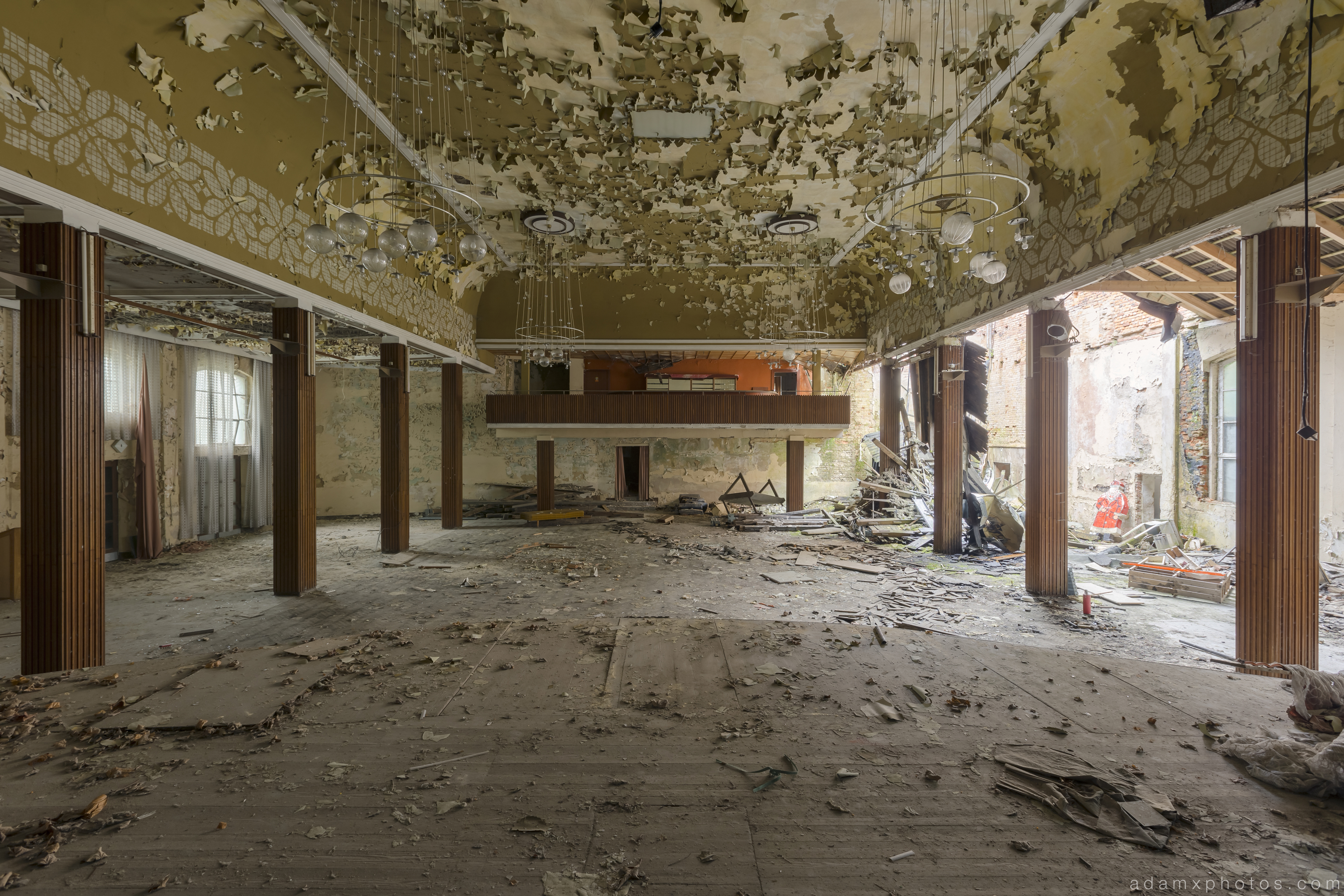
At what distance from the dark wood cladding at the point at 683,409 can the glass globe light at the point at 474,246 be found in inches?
424

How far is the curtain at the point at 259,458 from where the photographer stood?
14.6 metres

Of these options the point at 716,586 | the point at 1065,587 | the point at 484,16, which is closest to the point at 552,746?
the point at 716,586

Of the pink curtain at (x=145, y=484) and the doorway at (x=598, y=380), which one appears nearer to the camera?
the pink curtain at (x=145, y=484)

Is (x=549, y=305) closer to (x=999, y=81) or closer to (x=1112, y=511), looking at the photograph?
(x=999, y=81)

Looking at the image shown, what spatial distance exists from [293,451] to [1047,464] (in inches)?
429

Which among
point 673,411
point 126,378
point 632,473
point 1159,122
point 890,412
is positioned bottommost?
point 632,473

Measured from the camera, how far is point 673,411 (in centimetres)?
1627

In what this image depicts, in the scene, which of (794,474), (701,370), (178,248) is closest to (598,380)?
(701,370)

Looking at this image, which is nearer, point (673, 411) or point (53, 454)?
point (53, 454)

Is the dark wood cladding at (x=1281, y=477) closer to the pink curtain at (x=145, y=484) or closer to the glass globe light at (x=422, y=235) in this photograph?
the glass globe light at (x=422, y=235)

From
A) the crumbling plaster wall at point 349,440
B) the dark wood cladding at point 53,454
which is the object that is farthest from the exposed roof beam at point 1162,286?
the crumbling plaster wall at point 349,440

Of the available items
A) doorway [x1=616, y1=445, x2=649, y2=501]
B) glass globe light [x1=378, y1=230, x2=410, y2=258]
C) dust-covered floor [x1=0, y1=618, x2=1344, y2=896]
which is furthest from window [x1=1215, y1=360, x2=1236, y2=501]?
glass globe light [x1=378, y1=230, x2=410, y2=258]

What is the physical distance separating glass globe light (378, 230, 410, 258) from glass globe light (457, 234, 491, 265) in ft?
2.09

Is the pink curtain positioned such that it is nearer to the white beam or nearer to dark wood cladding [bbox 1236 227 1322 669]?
the white beam
